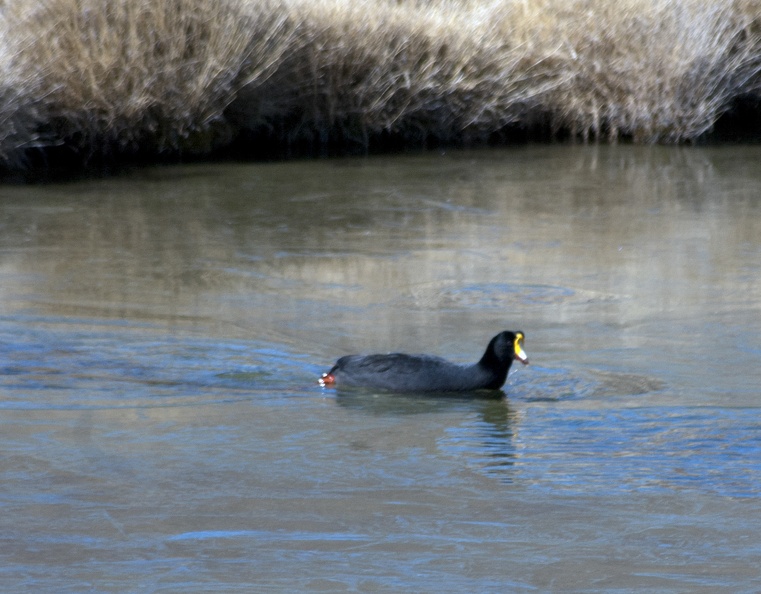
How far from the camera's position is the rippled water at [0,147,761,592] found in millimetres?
4930

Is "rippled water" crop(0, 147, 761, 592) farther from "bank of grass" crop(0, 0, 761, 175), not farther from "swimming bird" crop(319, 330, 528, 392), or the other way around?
"bank of grass" crop(0, 0, 761, 175)

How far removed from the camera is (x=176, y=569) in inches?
188

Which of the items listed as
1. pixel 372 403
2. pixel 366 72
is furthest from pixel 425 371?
pixel 366 72

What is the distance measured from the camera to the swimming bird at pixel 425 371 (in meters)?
7.03

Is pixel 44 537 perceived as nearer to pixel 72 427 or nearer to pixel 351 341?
pixel 72 427

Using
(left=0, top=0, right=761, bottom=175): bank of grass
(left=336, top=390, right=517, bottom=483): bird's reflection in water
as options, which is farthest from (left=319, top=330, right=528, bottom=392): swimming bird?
(left=0, top=0, right=761, bottom=175): bank of grass

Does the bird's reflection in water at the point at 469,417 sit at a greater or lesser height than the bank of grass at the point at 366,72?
lesser

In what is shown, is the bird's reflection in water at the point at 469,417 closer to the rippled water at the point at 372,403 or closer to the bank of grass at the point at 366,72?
the rippled water at the point at 372,403

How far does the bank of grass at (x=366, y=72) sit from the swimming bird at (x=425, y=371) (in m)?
8.76

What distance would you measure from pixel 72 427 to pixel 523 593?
8.66 feet

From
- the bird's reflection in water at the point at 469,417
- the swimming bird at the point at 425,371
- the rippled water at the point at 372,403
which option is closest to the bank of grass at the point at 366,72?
the rippled water at the point at 372,403

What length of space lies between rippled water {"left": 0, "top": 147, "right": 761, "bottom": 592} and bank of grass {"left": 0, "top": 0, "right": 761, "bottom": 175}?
259 centimetres

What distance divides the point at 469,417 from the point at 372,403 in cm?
52

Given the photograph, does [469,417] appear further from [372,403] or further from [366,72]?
[366,72]
